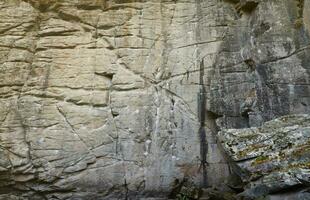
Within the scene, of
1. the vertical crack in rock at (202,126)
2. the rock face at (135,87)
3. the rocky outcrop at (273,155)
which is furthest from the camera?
the vertical crack in rock at (202,126)

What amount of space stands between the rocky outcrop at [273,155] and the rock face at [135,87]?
5.10 feet

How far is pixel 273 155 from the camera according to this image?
8.12 m

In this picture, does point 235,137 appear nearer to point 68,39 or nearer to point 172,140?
point 172,140

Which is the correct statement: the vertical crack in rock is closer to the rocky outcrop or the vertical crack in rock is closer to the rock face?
the rock face

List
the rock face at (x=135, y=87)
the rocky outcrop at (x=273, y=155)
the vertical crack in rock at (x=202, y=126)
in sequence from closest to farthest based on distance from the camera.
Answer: the rocky outcrop at (x=273, y=155), the rock face at (x=135, y=87), the vertical crack in rock at (x=202, y=126)

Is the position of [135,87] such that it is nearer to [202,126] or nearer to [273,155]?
Result: [202,126]

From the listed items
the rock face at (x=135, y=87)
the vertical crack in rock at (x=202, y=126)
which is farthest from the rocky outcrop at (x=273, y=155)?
the rock face at (x=135, y=87)

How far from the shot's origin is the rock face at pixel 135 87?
10062 millimetres

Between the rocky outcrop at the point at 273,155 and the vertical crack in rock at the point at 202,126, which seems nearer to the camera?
the rocky outcrop at the point at 273,155

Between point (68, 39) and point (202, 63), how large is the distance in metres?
3.55

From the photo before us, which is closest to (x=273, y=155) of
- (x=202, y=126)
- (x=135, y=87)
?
(x=202, y=126)

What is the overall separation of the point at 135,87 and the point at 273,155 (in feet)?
13.1

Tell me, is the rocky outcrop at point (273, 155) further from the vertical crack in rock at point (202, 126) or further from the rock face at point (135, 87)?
the rock face at point (135, 87)

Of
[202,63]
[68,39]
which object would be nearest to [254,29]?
[202,63]
